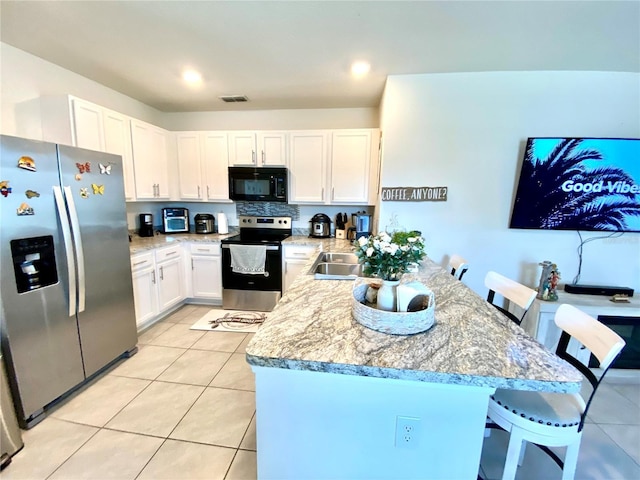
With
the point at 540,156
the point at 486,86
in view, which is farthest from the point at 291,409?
the point at 486,86

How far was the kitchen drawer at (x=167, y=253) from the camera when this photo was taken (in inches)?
117

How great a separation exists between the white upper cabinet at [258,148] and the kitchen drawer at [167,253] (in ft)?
4.33

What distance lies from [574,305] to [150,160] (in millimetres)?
4577

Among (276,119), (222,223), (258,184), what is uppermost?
(276,119)

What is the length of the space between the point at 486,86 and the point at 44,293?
3.83 meters

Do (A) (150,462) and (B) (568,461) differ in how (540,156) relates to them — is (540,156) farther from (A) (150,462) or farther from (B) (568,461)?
(A) (150,462)

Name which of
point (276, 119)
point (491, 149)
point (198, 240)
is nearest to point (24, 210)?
point (198, 240)

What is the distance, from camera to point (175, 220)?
144 inches

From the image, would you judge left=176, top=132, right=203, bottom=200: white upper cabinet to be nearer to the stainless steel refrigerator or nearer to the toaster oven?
the toaster oven

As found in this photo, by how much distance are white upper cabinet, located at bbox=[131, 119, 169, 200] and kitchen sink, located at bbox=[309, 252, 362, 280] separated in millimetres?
2340

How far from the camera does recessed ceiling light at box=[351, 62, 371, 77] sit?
2.33m

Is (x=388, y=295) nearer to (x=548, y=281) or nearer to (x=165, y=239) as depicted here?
(x=548, y=281)

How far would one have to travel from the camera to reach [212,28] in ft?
6.06

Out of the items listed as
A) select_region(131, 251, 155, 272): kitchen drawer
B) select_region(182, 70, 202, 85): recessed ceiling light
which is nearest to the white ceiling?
select_region(182, 70, 202, 85): recessed ceiling light
